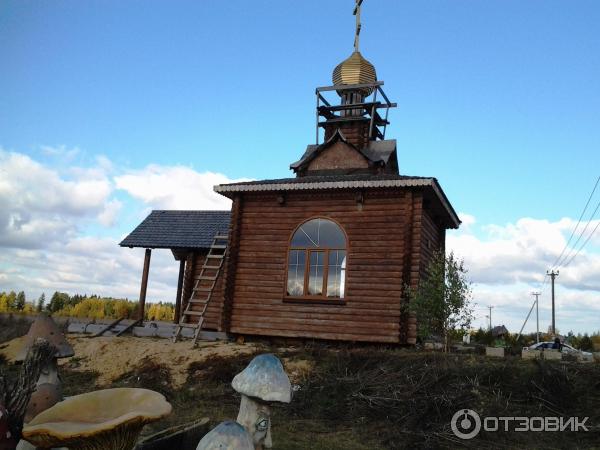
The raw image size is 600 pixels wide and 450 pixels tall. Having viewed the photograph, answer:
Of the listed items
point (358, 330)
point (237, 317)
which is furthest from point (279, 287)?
point (358, 330)

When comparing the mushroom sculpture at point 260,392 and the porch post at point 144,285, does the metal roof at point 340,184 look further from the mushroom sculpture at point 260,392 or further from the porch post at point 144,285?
the mushroom sculpture at point 260,392

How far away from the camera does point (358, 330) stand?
47.6ft

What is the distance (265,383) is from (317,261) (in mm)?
10862

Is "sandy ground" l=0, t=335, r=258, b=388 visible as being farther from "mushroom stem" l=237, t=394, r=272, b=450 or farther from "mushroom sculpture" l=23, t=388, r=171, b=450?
"mushroom sculpture" l=23, t=388, r=171, b=450

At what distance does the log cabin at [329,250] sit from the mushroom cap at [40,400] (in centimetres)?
1039

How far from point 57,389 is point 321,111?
1605 centimetres

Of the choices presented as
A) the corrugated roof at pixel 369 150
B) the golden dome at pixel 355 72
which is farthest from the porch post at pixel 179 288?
the golden dome at pixel 355 72

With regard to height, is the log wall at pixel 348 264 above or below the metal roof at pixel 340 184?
below

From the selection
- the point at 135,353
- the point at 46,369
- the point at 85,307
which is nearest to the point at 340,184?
the point at 135,353

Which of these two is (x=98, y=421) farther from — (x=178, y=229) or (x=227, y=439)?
(x=178, y=229)

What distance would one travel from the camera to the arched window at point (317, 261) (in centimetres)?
1517

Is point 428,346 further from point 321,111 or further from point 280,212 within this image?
point 321,111

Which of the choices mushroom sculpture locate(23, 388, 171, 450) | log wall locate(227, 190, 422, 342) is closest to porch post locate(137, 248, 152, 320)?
log wall locate(227, 190, 422, 342)

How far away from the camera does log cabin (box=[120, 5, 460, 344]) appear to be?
47.5ft
